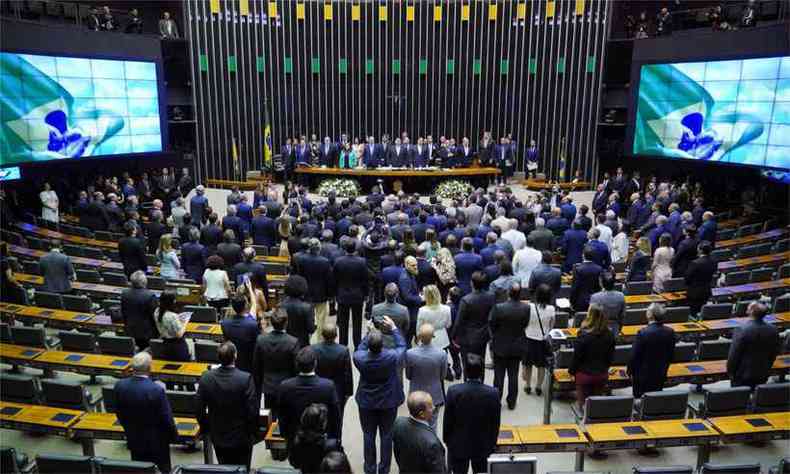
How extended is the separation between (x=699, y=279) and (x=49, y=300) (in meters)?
8.77

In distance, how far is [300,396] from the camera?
14.4 ft

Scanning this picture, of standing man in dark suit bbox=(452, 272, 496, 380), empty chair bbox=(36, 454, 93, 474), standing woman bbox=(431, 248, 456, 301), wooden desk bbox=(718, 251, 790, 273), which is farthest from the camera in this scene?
wooden desk bbox=(718, 251, 790, 273)

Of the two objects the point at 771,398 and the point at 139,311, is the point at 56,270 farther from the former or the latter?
the point at 771,398

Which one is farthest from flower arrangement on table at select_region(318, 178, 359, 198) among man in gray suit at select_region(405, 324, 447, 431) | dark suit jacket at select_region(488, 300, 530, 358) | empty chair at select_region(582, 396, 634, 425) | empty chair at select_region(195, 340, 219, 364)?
empty chair at select_region(582, 396, 634, 425)

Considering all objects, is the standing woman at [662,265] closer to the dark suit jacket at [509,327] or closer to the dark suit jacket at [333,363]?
the dark suit jacket at [509,327]

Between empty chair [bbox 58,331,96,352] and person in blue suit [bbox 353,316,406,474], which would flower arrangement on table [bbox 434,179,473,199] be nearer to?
empty chair [bbox 58,331,96,352]

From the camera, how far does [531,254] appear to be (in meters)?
8.02

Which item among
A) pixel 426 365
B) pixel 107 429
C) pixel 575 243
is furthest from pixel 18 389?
pixel 575 243

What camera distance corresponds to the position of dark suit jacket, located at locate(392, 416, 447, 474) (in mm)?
3752

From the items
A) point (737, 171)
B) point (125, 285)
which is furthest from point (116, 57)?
point (737, 171)

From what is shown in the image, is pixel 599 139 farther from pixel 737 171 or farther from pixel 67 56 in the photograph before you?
pixel 67 56

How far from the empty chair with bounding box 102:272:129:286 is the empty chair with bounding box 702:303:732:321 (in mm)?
8208

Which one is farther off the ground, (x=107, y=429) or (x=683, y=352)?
(x=683, y=352)

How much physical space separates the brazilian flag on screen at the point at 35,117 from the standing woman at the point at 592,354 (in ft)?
45.5
